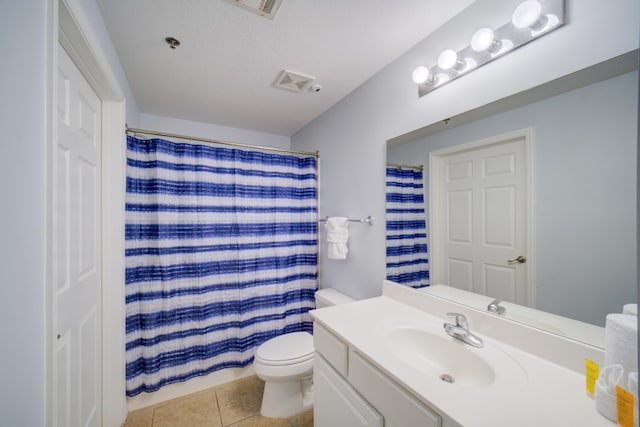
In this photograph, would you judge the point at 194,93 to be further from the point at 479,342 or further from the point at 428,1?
the point at 479,342

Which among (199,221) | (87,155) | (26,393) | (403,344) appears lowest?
(403,344)

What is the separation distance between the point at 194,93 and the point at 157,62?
0.39 metres

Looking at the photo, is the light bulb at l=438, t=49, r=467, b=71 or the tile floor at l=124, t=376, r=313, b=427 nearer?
the light bulb at l=438, t=49, r=467, b=71

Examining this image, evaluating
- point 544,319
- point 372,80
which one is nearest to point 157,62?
point 372,80

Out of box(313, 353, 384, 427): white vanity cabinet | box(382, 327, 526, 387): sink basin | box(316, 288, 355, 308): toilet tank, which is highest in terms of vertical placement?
box(382, 327, 526, 387): sink basin

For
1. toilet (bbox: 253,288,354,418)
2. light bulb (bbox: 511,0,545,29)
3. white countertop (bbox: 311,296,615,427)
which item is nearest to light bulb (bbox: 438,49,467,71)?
light bulb (bbox: 511,0,545,29)

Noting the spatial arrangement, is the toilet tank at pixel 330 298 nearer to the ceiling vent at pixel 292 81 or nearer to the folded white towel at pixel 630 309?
the folded white towel at pixel 630 309

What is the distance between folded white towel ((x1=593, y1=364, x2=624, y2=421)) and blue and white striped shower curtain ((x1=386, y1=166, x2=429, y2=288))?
2.39 ft

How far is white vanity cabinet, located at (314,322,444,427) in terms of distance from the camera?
2.54ft

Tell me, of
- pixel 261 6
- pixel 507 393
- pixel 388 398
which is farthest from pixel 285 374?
pixel 261 6

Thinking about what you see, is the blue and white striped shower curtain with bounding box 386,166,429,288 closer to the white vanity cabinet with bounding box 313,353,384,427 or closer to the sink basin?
the sink basin

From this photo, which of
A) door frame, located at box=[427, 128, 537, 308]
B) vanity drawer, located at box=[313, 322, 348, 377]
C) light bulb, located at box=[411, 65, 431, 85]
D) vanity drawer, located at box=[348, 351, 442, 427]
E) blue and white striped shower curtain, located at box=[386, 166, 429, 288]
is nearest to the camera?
vanity drawer, located at box=[348, 351, 442, 427]

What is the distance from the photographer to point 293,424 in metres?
1.60

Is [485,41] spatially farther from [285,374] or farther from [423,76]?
[285,374]
